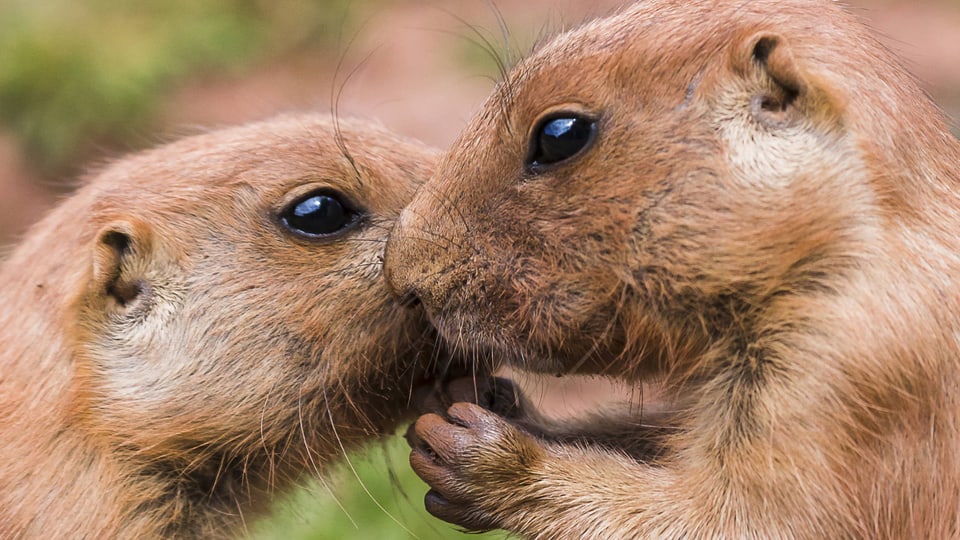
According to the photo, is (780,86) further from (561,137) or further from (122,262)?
(122,262)

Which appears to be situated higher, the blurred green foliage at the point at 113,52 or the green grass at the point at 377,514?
the blurred green foliage at the point at 113,52

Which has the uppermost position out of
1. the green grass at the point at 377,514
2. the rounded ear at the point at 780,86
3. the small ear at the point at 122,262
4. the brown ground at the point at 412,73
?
the brown ground at the point at 412,73

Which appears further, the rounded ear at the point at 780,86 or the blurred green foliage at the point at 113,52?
the blurred green foliage at the point at 113,52

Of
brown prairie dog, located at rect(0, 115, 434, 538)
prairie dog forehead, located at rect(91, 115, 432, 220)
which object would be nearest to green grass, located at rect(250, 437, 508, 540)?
brown prairie dog, located at rect(0, 115, 434, 538)

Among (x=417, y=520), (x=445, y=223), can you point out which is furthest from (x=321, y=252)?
(x=417, y=520)

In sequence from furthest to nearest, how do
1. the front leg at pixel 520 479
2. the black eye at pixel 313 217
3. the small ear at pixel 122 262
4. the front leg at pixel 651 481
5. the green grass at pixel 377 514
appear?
the green grass at pixel 377 514, the black eye at pixel 313 217, the small ear at pixel 122 262, the front leg at pixel 520 479, the front leg at pixel 651 481

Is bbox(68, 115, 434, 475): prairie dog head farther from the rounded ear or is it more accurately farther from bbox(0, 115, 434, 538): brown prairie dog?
the rounded ear

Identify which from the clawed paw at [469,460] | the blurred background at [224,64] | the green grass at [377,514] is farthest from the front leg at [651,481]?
the blurred background at [224,64]

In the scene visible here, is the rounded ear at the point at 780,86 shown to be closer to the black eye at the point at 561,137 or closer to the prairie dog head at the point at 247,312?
A: the black eye at the point at 561,137
